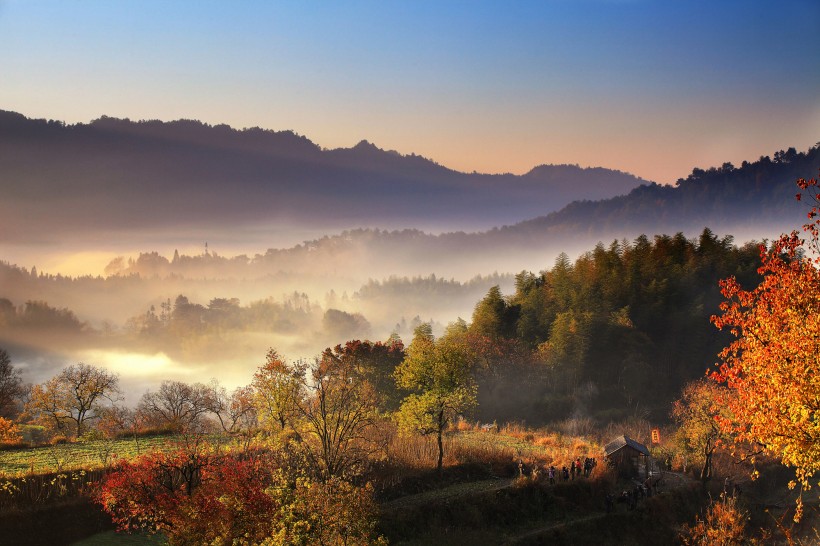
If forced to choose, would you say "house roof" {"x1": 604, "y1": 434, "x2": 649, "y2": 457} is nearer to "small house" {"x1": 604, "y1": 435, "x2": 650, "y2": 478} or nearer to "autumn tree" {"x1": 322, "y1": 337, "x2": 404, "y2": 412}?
"small house" {"x1": 604, "y1": 435, "x2": 650, "y2": 478}

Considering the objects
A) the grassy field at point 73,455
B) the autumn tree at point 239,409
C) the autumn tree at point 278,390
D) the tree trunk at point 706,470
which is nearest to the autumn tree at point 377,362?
the autumn tree at point 239,409

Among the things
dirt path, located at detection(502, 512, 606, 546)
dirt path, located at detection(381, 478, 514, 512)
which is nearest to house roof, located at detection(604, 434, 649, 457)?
dirt path, located at detection(502, 512, 606, 546)

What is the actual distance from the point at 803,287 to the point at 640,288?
222ft

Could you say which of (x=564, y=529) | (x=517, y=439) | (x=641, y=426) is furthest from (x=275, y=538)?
(x=641, y=426)

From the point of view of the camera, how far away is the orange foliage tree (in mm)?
14664

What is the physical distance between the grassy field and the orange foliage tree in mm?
26349

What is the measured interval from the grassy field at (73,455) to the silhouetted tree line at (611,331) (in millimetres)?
41231

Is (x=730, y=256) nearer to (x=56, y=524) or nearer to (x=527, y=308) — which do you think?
(x=527, y=308)

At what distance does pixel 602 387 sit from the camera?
229 ft

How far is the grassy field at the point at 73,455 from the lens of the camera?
98.4 feet


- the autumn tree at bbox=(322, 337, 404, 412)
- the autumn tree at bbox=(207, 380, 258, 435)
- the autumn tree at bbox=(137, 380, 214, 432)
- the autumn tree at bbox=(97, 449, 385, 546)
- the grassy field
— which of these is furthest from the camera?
the autumn tree at bbox=(322, 337, 404, 412)

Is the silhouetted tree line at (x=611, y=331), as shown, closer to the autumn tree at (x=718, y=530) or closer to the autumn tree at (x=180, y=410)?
the autumn tree at (x=718, y=530)

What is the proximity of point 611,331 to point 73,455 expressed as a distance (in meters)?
59.2

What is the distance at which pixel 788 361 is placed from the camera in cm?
1511
